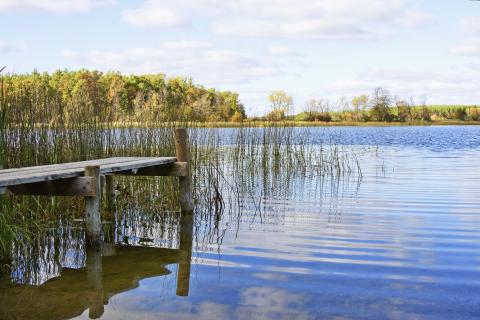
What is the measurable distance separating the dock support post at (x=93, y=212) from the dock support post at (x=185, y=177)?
152cm

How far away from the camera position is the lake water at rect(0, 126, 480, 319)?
3.02 metres

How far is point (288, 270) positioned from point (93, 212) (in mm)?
1442

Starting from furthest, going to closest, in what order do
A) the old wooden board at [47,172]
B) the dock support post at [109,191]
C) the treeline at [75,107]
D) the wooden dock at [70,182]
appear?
the dock support post at [109,191] < the treeline at [75,107] < the wooden dock at [70,182] < the old wooden board at [47,172]

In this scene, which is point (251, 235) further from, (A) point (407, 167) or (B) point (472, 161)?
(B) point (472, 161)

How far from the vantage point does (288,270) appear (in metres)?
3.78

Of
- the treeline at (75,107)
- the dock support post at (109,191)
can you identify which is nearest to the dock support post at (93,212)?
the treeline at (75,107)

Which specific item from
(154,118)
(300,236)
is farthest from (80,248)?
(154,118)

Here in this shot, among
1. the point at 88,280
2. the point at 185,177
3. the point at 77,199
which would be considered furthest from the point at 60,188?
the point at 185,177

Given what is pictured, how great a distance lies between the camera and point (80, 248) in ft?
14.5

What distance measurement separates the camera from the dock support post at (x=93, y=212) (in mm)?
3965

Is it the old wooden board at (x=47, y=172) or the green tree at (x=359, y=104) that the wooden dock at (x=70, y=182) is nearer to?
the old wooden board at (x=47, y=172)

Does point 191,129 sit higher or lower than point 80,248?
higher

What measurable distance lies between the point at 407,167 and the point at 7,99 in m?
8.55

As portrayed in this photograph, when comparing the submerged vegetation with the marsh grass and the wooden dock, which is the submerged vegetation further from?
the wooden dock
